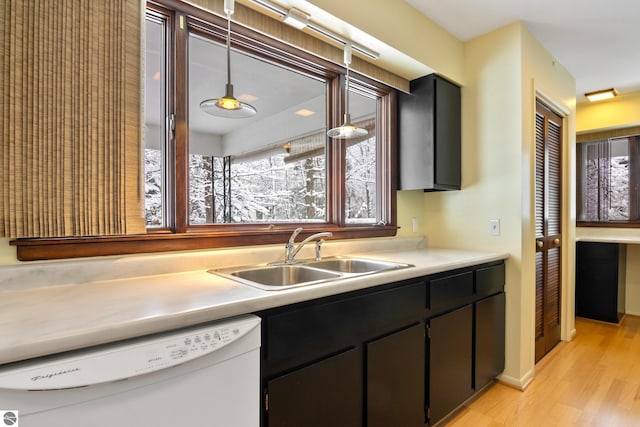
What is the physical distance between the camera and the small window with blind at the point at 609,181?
382 centimetres

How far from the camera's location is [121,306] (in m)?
0.97

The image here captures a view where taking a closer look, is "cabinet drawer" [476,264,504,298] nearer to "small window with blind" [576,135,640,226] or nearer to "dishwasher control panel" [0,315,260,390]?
"dishwasher control panel" [0,315,260,390]

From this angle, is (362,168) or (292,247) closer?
(292,247)

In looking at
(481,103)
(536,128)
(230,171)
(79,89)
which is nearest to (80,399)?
(79,89)

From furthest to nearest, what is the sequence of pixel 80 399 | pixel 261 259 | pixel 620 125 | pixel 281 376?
pixel 620 125
pixel 261 259
pixel 281 376
pixel 80 399

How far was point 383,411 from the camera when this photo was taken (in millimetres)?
1478

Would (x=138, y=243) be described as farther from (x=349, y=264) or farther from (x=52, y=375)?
(x=349, y=264)

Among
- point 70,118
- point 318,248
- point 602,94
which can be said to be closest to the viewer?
point 70,118

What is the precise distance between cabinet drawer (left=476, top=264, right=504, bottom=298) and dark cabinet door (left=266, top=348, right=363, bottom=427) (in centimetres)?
109

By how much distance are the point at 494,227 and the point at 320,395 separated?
1.81 m

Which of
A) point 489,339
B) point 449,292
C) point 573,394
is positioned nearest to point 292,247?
point 449,292

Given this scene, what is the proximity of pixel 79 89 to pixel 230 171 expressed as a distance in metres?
0.81

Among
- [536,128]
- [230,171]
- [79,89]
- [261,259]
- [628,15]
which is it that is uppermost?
[628,15]

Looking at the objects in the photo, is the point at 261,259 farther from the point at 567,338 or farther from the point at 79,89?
the point at 567,338
